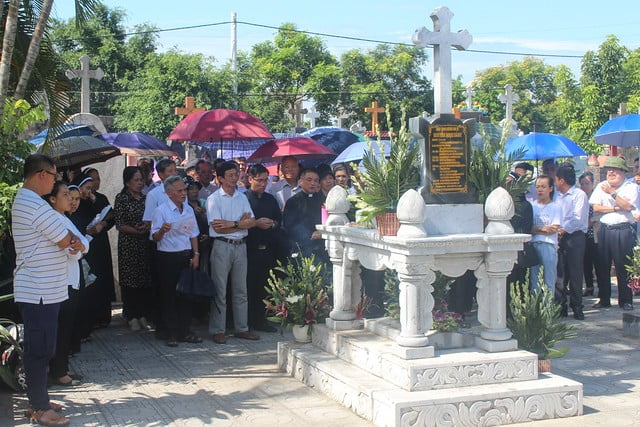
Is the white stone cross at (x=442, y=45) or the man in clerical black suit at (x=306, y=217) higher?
the white stone cross at (x=442, y=45)

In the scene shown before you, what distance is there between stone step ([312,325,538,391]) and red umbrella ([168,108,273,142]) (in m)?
4.63

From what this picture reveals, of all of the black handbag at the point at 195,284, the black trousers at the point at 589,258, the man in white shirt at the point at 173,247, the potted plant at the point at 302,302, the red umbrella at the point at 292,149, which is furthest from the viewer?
the black trousers at the point at 589,258

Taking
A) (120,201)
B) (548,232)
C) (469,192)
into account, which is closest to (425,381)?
(469,192)

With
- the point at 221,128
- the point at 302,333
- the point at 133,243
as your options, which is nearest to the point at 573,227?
the point at 302,333

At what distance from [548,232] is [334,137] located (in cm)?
611

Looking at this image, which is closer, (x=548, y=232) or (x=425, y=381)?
(x=425, y=381)

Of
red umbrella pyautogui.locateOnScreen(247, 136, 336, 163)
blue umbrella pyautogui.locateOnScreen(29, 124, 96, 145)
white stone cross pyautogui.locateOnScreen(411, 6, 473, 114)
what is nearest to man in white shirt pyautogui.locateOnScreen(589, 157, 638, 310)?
red umbrella pyautogui.locateOnScreen(247, 136, 336, 163)

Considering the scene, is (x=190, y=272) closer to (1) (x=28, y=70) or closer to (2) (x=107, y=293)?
(2) (x=107, y=293)

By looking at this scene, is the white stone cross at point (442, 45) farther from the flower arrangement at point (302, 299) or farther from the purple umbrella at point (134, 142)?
the purple umbrella at point (134, 142)

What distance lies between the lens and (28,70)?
24.7 feet

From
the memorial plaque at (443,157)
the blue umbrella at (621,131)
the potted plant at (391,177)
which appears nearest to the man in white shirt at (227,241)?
the potted plant at (391,177)

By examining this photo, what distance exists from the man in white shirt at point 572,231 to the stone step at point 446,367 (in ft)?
13.2

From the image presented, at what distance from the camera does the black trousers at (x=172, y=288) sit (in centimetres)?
872

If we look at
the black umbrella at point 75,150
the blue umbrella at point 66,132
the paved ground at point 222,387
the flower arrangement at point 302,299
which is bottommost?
the paved ground at point 222,387
